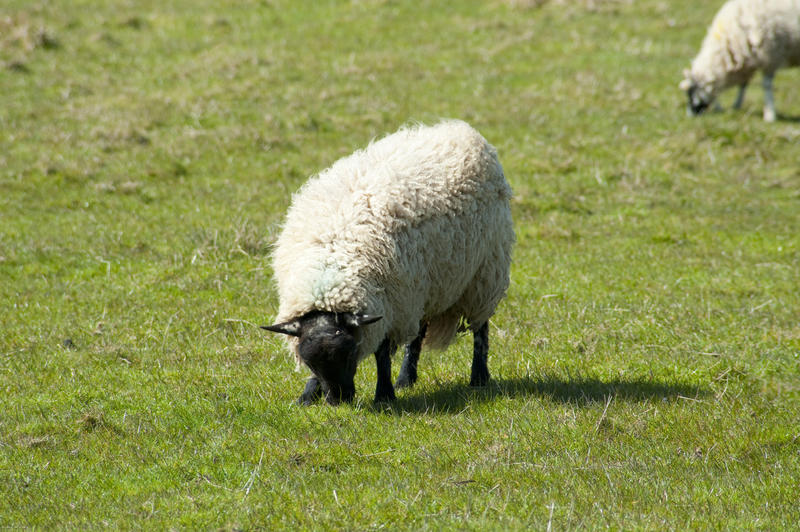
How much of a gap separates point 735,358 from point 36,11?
795 inches

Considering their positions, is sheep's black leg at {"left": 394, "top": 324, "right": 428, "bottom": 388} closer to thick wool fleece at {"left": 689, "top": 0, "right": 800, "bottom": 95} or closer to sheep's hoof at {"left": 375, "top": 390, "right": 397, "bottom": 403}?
sheep's hoof at {"left": 375, "top": 390, "right": 397, "bottom": 403}

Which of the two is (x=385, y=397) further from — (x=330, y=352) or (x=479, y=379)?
(x=479, y=379)

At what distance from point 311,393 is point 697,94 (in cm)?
1398

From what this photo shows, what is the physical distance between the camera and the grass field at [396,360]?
565 cm

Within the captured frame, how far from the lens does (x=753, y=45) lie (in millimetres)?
18875

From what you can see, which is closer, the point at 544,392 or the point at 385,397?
the point at 385,397

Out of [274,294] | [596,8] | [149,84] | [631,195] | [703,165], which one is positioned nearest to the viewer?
[274,294]

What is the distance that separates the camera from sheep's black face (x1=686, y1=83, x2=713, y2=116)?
18.1 meters

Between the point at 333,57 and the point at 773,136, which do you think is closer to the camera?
the point at 773,136

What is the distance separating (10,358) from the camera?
26.6 ft

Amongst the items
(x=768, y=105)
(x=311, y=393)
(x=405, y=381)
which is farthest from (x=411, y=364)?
(x=768, y=105)

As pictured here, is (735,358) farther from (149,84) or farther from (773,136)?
(149,84)

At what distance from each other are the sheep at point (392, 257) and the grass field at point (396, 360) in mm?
477

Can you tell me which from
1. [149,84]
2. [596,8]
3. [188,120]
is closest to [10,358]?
[188,120]
